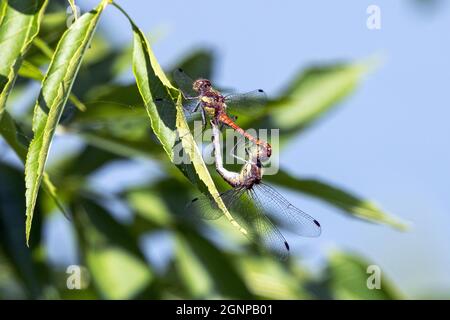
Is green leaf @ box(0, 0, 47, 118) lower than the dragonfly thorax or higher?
higher

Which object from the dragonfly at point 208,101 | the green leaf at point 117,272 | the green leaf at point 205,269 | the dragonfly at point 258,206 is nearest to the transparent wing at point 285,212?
the dragonfly at point 258,206

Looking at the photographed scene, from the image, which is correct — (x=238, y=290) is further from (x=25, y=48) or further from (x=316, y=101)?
(x=25, y=48)

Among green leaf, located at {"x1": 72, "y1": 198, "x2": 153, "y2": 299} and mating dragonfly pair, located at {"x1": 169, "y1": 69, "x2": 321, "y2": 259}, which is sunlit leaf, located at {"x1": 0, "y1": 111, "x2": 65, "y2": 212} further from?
green leaf, located at {"x1": 72, "y1": 198, "x2": 153, "y2": 299}

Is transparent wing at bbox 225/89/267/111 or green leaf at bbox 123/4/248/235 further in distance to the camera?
transparent wing at bbox 225/89/267/111

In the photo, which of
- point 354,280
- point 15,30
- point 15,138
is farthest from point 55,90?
point 354,280

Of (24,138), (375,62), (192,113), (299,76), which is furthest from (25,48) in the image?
(375,62)

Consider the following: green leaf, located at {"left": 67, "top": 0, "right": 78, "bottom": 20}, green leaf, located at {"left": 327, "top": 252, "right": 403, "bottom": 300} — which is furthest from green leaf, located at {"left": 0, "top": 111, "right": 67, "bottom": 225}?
green leaf, located at {"left": 327, "top": 252, "right": 403, "bottom": 300}

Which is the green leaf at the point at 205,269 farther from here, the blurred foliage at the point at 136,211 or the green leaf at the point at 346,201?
the green leaf at the point at 346,201
